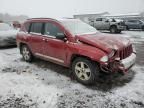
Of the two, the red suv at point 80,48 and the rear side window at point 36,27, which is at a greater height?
the rear side window at point 36,27

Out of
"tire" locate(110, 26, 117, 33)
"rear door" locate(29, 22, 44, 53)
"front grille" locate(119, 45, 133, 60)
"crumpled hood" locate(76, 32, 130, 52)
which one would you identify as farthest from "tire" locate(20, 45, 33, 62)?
"tire" locate(110, 26, 117, 33)

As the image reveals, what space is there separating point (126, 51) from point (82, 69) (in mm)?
1338

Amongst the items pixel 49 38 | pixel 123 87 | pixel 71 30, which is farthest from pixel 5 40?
pixel 123 87

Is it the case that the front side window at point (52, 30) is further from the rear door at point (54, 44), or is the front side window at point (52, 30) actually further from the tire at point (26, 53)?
the tire at point (26, 53)

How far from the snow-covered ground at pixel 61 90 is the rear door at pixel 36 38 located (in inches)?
29.4

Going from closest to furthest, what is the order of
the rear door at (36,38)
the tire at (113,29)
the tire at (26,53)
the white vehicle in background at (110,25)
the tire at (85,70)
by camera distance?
the tire at (85,70) < the rear door at (36,38) < the tire at (26,53) < the white vehicle in background at (110,25) < the tire at (113,29)

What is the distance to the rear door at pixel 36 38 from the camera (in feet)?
21.6

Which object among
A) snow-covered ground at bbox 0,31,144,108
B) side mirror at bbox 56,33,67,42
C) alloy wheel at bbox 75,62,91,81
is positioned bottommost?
snow-covered ground at bbox 0,31,144,108

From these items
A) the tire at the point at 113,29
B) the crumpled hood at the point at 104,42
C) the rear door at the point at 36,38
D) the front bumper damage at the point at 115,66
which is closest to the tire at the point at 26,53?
the rear door at the point at 36,38

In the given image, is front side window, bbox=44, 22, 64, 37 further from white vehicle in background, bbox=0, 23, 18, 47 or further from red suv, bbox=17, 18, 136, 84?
white vehicle in background, bbox=0, 23, 18, 47

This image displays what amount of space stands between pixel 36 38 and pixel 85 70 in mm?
2414

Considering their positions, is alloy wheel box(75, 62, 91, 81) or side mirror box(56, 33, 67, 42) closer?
alloy wheel box(75, 62, 91, 81)

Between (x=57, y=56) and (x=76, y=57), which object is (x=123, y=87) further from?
(x=57, y=56)

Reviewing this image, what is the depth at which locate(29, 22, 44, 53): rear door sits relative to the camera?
21.6ft
